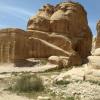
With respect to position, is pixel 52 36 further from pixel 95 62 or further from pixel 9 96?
pixel 9 96

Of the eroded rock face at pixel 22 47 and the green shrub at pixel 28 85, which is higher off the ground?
the eroded rock face at pixel 22 47

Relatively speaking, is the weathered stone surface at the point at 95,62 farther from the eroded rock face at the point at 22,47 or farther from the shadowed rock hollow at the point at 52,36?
the eroded rock face at the point at 22,47

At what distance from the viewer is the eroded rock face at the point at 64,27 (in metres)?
45.4

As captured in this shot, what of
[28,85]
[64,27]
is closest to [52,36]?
[64,27]

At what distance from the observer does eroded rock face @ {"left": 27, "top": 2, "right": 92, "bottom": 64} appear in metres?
45.4

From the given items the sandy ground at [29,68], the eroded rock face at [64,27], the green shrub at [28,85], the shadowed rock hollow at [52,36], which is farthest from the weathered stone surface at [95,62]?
the eroded rock face at [64,27]

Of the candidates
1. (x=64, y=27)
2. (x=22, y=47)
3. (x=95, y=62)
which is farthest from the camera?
(x=64, y=27)

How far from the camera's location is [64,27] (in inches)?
1870

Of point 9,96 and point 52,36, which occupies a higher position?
point 52,36

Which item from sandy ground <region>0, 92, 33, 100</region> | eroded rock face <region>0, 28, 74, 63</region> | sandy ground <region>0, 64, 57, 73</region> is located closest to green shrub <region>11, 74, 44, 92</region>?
sandy ground <region>0, 92, 33, 100</region>

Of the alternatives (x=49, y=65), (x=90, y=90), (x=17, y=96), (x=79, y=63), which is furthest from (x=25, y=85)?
(x=79, y=63)

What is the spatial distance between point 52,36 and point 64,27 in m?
2.91

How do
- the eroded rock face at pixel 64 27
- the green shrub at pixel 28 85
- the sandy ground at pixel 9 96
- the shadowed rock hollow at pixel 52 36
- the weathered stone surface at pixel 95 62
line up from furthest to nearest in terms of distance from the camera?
the eroded rock face at pixel 64 27 → the shadowed rock hollow at pixel 52 36 → the weathered stone surface at pixel 95 62 → the green shrub at pixel 28 85 → the sandy ground at pixel 9 96

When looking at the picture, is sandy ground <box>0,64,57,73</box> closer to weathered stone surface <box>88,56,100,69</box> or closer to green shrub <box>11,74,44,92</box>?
weathered stone surface <box>88,56,100,69</box>
